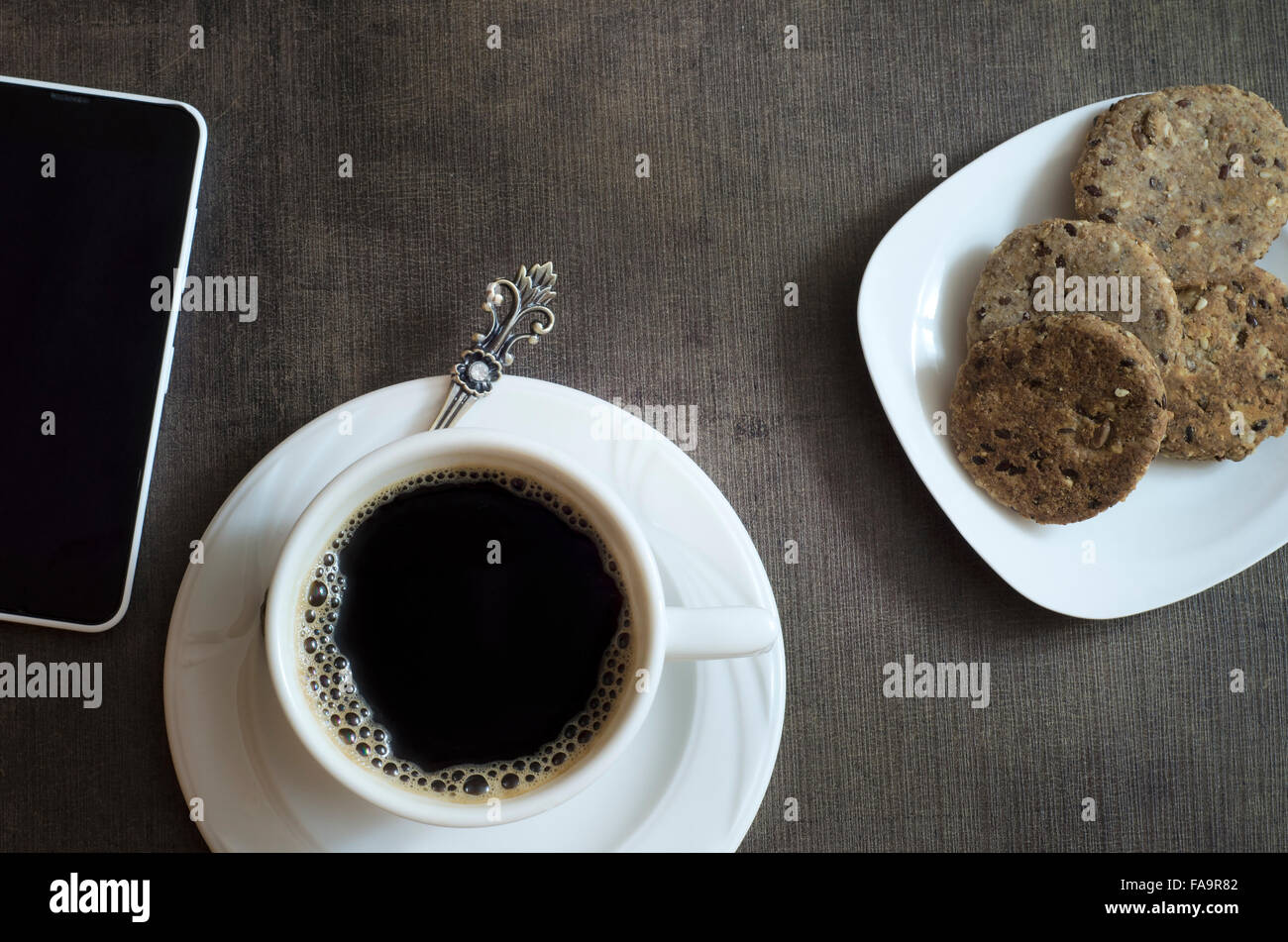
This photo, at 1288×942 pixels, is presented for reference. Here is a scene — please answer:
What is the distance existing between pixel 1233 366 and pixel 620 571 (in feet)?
2.09

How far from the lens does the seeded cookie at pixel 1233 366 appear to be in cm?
88

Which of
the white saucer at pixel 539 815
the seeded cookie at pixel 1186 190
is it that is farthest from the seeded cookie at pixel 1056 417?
the white saucer at pixel 539 815

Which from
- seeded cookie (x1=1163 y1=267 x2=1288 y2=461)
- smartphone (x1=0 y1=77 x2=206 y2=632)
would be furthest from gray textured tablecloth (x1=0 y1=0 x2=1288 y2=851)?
seeded cookie (x1=1163 y1=267 x2=1288 y2=461)

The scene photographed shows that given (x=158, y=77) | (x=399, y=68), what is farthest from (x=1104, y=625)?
(x=158, y=77)

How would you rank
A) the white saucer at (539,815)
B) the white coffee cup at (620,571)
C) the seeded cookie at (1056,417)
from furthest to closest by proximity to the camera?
the seeded cookie at (1056,417) < the white saucer at (539,815) < the white coffee cup at (620,571)

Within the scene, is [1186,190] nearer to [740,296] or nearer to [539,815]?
[740,296]

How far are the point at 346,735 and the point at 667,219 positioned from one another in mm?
557

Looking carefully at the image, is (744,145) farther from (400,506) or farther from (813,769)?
(813,769)

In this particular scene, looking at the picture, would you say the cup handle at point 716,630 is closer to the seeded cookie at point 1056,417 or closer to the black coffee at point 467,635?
the black coffee at point 467,635

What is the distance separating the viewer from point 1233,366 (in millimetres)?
882

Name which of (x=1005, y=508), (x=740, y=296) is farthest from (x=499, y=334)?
(x=1005, y=508)

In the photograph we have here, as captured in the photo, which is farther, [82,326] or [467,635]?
[82,326]

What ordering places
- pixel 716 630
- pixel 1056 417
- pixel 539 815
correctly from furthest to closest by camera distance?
pixel 1056 417
pixel 539 815
pixel 716 630

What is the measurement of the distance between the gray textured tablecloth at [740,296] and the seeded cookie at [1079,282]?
0.12m
